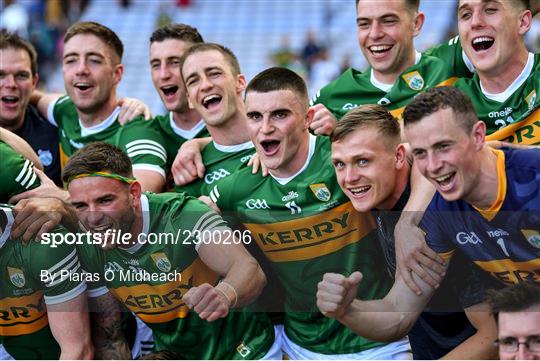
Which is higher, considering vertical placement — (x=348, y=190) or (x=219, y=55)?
(x=219, y=55)

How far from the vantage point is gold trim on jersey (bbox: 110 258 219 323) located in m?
4.08

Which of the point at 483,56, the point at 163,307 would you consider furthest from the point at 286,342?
the point at 483,56

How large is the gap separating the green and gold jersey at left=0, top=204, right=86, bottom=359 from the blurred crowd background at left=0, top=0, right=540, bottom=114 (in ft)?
32.7

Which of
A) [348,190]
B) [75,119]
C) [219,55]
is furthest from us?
[75,119]

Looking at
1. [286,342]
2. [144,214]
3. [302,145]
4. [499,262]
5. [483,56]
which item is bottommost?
[286,342]

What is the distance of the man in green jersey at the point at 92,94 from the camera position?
5344mm

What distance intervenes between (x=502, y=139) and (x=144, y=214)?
1668 mm

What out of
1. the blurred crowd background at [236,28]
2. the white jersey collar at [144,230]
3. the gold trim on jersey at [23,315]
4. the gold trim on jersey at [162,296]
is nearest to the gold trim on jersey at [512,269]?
the gold trim on jersey at [162,296]

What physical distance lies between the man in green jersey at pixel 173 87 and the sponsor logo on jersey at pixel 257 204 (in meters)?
1.10

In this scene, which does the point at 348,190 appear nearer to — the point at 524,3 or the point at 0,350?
the point at 524,3

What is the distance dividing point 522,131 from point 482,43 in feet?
1.56

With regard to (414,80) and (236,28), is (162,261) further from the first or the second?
(236,28)

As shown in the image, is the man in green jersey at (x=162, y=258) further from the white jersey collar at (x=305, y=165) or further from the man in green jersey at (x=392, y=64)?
the man in green jersey at (x=392, y=64)

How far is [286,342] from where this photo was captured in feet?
14.5
